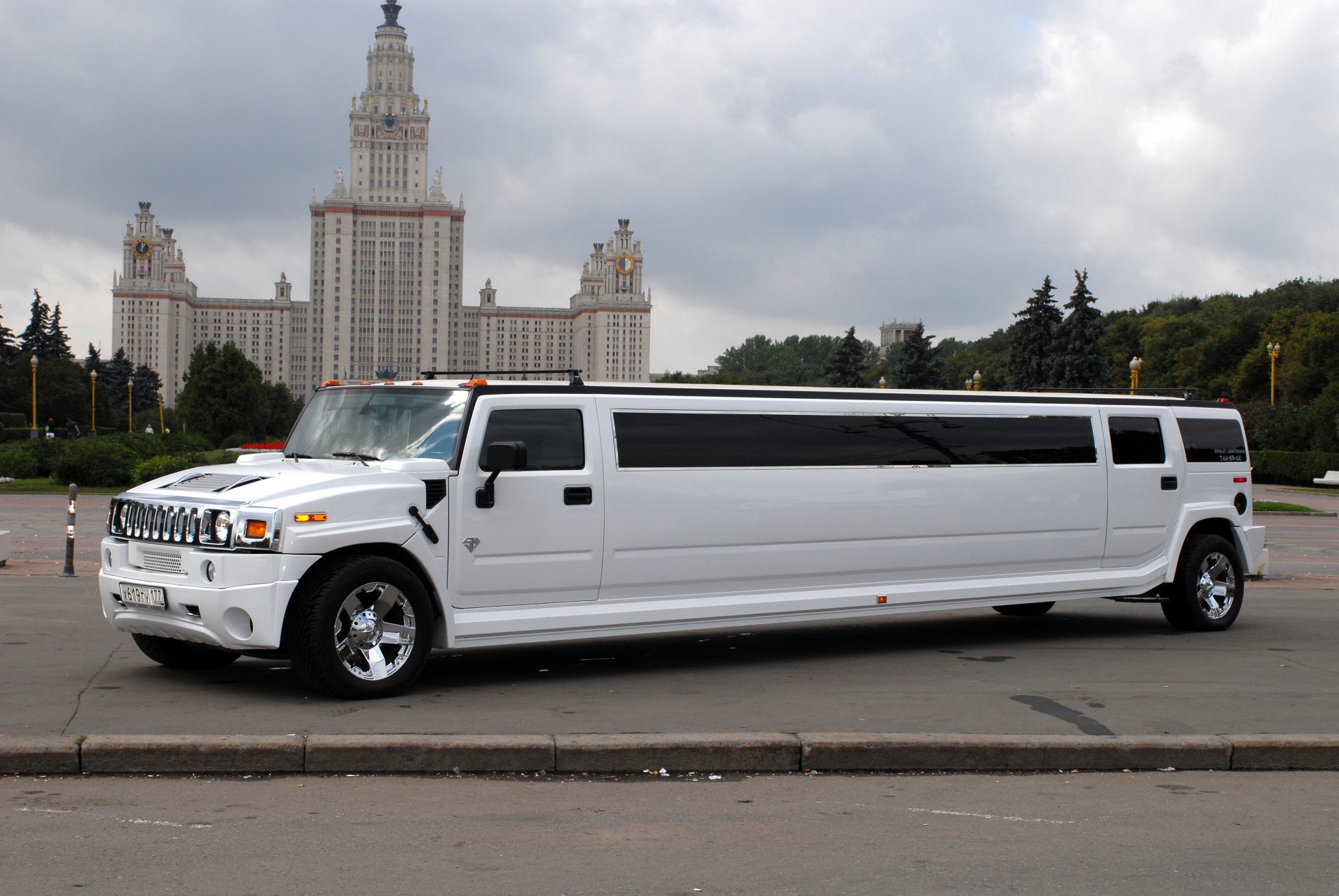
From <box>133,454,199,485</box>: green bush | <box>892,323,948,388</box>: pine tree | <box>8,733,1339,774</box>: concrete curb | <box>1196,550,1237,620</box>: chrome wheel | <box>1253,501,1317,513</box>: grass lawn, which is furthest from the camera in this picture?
<box>892,323,948,388</box>: pine tree

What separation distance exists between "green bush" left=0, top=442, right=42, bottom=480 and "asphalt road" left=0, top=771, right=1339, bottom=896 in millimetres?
39819

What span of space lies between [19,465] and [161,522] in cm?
3814

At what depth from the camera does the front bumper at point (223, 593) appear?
746 cm

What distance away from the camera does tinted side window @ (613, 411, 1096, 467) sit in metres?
8.98

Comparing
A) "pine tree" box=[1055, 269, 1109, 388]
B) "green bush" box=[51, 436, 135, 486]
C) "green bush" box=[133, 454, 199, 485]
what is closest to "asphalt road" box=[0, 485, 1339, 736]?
"green bush" box=[133, 454, 199, 485]

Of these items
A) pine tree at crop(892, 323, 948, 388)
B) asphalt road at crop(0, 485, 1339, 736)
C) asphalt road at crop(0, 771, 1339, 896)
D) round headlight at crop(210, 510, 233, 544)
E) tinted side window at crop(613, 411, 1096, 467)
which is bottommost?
asphalt road at crop(0, 771, 1339, 896)

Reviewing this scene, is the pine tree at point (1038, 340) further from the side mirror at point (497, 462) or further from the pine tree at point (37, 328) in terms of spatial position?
the pine tree at point (37, 328)

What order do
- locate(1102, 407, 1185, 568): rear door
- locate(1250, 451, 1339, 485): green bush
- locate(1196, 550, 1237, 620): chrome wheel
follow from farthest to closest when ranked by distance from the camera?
1. locate(1250, 451, 1339, 485): green bush
2. locate(1196, 550, 1237, 620): chrome wheel
3. locate(1102, 407, 1185, 568): rear door

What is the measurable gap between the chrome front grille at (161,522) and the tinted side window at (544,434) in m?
1.80

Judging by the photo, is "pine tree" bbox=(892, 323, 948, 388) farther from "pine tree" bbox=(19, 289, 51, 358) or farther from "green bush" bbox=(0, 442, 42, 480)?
"pine tree" bbox=(19, 289, 51, 358)

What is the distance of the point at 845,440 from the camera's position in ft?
32.4

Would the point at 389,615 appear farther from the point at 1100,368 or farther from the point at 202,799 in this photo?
the point at 1100,368

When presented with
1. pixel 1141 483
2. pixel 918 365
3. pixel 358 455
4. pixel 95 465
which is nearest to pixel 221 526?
pixel 358 455

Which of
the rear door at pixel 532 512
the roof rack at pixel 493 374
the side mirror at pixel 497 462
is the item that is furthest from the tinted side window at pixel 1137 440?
the side mirror at pixel 497 462
